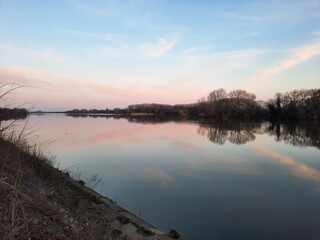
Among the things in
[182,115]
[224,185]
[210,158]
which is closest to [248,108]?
[182,115]

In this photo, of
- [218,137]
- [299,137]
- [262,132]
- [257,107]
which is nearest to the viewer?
[218,137]

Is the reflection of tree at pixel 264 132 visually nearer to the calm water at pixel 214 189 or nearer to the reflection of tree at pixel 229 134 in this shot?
the reflection of tree at pixel 229 134

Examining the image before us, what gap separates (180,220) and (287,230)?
2.59 m

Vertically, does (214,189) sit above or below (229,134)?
below

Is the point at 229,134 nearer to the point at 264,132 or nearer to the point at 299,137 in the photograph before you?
the point at 299,137

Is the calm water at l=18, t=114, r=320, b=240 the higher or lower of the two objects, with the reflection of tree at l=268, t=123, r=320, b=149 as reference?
lower

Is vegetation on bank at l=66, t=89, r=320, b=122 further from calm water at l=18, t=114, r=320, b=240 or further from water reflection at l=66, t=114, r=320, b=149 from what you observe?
calm water at l=18, t=114, r=320, b=240

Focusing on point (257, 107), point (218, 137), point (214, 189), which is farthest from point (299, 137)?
point (257, 107)

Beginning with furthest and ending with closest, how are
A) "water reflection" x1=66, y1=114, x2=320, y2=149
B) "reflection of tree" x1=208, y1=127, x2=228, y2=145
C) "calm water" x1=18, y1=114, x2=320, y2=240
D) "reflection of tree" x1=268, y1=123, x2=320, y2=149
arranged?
"water reflection" x1=66, y1=114, x2=320, y2=149, "reflection of tree" x1=208, y1=127, x2=228, y2=145, "reflection of tree" x1=268, y1=123, x2=320, y2=149, "calm water" x1=18, y1=114, x2=320, y2=240

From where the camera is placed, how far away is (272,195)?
11.1 meters

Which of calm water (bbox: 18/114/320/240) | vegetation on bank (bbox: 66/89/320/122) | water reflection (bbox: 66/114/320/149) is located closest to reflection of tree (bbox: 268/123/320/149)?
water reflection (bbox: 66/114/320/149)

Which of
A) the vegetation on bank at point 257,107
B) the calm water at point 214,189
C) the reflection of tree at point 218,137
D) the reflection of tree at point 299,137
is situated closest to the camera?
the calm water at point 214,189

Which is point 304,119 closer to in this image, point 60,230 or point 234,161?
point 234,161

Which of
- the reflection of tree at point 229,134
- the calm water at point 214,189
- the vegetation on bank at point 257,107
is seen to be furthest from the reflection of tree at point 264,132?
the vegetation on bank at point 257,107
